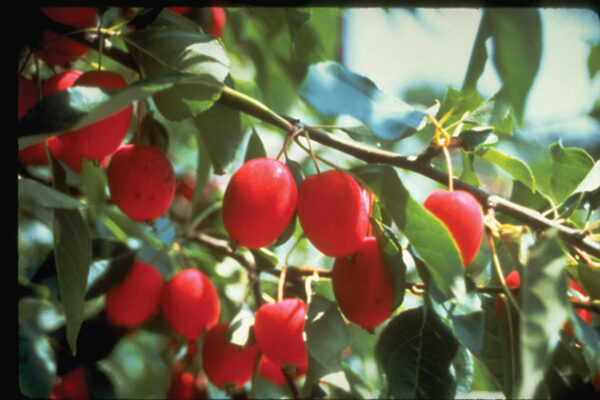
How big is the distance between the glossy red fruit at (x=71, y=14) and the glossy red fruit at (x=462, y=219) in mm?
602

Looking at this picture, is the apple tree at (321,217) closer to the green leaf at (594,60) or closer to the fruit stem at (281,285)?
the fruit stem at (281,285)

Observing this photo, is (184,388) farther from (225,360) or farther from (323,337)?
(323,337)

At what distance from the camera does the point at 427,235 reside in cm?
68

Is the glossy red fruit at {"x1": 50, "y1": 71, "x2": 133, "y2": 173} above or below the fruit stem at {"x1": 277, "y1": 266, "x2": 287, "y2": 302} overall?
above

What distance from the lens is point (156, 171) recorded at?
2.97 feet

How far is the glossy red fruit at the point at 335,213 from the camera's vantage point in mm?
722

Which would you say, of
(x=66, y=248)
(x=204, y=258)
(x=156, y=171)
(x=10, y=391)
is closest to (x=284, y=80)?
(x=204, y=258)

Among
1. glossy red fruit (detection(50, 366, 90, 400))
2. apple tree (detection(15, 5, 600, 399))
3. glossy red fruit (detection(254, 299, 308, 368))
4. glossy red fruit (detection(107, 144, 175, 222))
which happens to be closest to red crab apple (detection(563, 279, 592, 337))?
apple tree (detection(15, 5, 600, 399))

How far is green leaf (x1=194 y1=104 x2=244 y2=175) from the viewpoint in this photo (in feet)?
2.91

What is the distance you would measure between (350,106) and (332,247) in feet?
0.59

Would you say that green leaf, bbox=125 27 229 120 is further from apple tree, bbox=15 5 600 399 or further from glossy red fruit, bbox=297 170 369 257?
glossy red fruit, bbox=297 170 369 257

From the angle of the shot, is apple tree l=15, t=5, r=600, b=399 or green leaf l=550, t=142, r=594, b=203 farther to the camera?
green leaf l=550, t=142, r=594, b=203

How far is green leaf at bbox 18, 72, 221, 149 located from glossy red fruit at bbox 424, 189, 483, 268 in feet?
1.14

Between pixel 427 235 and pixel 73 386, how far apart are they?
0.93 metres
